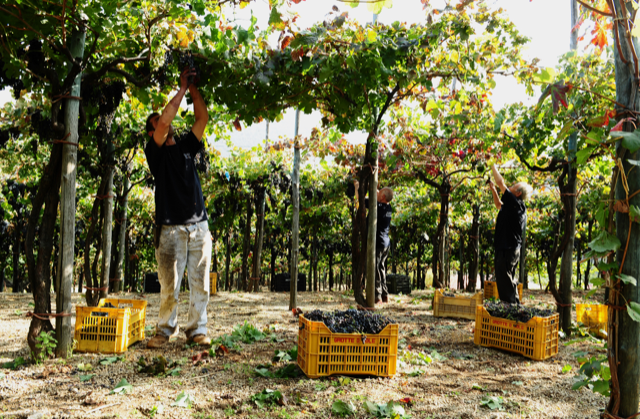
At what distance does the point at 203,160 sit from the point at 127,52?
9.38 ft

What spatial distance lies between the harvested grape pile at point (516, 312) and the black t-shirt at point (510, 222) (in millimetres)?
1633

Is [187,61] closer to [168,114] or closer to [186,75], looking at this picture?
[186,75]

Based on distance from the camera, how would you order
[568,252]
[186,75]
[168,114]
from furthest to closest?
[568,252]
[186,75]
[168,114]

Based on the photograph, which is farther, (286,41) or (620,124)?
(286,41)

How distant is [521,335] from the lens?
4.32 meters

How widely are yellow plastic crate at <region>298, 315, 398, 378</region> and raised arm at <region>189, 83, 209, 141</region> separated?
1.96 metres

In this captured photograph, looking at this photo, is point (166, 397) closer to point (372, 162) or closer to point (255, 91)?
point (255, 91)

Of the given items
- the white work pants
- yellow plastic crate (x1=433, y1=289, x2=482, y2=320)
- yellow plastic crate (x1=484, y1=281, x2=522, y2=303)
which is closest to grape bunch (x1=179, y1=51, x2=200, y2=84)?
the white work pants

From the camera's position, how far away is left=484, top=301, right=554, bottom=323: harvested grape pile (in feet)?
14.2

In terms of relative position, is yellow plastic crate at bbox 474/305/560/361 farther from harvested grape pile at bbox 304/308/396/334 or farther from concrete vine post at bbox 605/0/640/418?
concrete vine post at bbox 605/0/640/418

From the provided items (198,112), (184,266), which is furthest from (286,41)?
(184,266)

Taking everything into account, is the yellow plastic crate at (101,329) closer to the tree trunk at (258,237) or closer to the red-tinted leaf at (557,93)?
the red-tinted leaf at (557,93)

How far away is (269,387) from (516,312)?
2665 mm

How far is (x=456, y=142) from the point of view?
7711 mm
